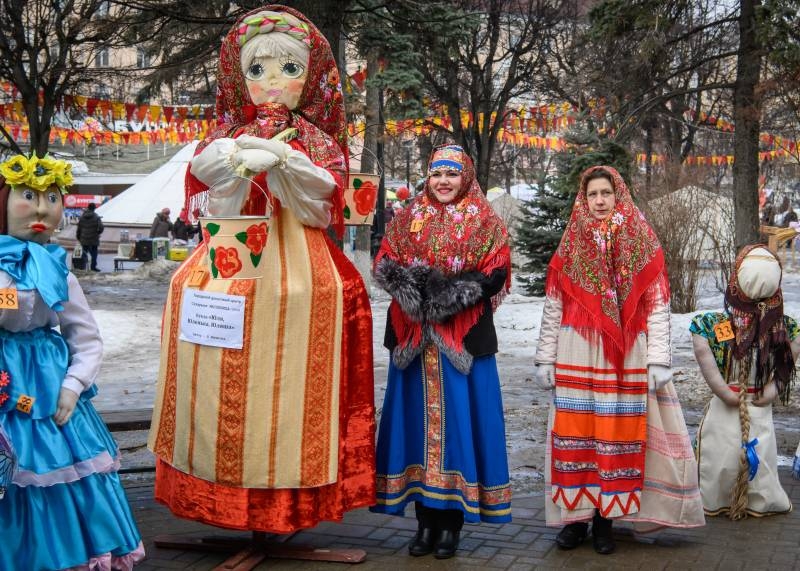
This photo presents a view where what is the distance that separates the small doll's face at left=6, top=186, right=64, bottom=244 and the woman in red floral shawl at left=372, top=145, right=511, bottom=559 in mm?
1540

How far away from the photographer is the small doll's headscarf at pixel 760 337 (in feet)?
17.6

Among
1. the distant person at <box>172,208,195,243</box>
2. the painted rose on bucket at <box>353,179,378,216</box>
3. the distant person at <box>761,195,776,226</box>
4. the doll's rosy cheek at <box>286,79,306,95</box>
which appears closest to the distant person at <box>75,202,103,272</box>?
the distant person at <box>172,208,195,243</box>

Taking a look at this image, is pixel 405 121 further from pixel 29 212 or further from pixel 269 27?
pixel 29 212

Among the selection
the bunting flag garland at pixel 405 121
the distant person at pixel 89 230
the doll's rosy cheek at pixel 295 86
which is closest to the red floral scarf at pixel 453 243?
the doll's rosy cheek at pixel 295 86

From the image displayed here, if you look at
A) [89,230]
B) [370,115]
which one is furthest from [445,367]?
[89,230]

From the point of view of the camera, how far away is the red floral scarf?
4688 mm

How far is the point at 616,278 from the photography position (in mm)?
4770

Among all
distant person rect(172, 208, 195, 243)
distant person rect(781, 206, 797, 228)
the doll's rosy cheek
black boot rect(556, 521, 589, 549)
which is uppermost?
distant person rect(781, 206, 797, 228)

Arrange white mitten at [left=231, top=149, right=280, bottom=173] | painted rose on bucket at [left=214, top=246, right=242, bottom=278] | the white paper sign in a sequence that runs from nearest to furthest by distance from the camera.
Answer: painted rose on bucket at [left=214, top=246, right=242, bottom=278] < white mitten at [left=231, top=149, right=280, bottom=173] < the white paper sign

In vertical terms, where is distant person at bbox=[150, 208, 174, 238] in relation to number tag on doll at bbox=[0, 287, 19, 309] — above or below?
above

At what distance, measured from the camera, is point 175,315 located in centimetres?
451

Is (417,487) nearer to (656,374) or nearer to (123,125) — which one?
(656,374)

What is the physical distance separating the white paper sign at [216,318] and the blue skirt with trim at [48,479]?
607 millimetres

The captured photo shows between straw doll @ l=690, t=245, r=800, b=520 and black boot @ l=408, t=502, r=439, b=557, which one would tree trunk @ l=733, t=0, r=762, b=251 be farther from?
black boot @ l=408, t=502, r=439, b=557
